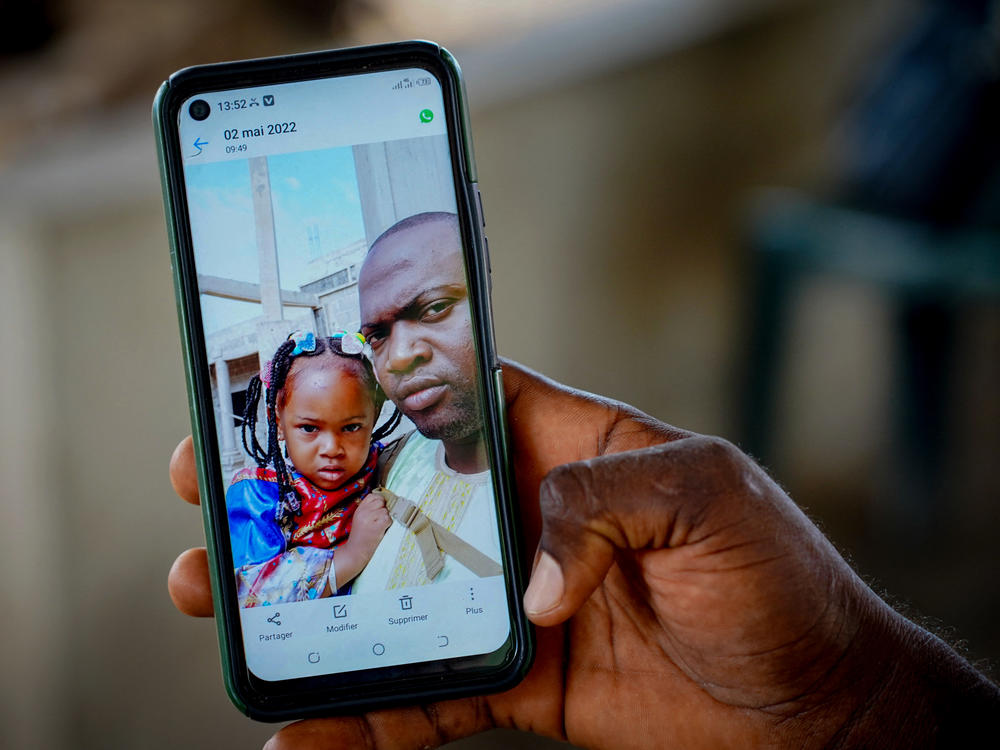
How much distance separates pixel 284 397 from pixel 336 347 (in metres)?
0.05

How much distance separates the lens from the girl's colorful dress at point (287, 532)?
584 mm

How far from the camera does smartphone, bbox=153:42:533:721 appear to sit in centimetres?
58

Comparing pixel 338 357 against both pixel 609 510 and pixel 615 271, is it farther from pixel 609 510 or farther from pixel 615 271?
pixel 615 271

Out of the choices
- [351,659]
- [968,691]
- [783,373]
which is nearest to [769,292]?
[783,373]

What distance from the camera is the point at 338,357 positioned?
0.59m

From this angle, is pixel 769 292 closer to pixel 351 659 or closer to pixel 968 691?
pixel 968 691

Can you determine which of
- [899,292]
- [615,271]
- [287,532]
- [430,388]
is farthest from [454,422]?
[615,271]

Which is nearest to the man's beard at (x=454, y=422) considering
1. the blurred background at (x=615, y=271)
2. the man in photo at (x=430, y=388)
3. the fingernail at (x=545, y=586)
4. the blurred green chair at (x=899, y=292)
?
the man in photo at (x=430, y=388)

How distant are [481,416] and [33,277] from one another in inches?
45.9

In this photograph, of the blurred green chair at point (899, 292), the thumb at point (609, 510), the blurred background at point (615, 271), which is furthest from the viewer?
the blurred green chair at point (899, 292)

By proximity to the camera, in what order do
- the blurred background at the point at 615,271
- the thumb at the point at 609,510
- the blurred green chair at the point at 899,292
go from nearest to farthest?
the thumb at the point at 609,510
the blurred background at the point at 615,271
the blurred green chair at the point at 899,292

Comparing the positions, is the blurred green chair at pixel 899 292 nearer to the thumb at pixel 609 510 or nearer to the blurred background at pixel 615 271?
the blurred background at pixel 615 271

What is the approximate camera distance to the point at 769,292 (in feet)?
5.36

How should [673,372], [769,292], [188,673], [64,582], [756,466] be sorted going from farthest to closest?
1. [673,372]
2. [769,292]
3. [64,582]
4. [188,673]
5. [756,466]
